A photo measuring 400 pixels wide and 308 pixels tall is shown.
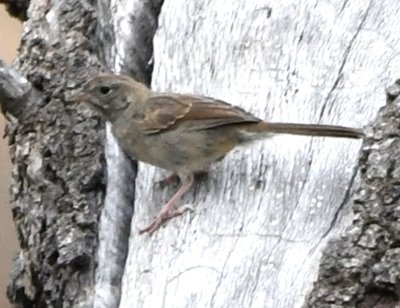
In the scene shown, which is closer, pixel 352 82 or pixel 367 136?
pixel 367 136

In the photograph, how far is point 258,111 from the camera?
536cm

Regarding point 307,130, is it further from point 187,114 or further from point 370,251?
point 370,251

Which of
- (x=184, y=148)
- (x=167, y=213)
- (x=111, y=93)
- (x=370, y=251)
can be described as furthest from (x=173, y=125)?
(x=370, y=251)

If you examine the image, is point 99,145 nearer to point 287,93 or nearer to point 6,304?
point 287,93

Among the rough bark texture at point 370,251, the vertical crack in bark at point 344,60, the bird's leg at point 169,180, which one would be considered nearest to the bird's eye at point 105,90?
the bird's leg at point 169,180

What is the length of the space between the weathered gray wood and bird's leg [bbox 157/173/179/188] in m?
0.05

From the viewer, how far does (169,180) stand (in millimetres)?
5398

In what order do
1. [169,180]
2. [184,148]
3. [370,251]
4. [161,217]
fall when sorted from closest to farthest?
[370,251] → [161,217] → [169,180] → [184,148]

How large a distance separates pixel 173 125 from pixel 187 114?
0.18 m

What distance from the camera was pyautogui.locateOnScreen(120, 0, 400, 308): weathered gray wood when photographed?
4.61 m

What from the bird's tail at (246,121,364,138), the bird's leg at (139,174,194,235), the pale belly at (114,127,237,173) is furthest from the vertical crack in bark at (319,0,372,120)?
the bird's leg at (139,174,194,235)

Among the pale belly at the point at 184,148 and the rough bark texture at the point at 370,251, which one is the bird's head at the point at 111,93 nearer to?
the pale belly at the point at 184,148

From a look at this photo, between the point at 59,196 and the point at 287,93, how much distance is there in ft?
3.05

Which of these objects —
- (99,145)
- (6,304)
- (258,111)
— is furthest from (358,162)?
(6,304)
